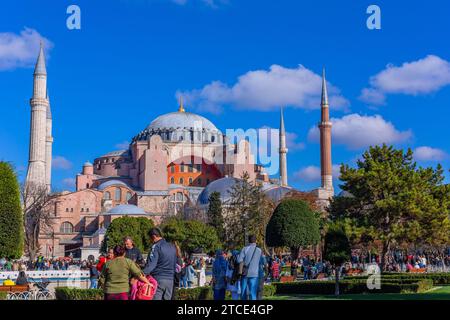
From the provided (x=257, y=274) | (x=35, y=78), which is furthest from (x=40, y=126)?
(x=257, y=274)

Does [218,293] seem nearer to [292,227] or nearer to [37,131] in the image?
[292,227]

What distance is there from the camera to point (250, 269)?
27.5 feet

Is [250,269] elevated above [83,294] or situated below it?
above

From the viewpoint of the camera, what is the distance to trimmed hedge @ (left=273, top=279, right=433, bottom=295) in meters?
13.3

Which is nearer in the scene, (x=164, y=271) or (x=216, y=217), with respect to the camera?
(x=164, y=271)

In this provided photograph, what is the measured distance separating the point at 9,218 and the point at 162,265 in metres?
13.8

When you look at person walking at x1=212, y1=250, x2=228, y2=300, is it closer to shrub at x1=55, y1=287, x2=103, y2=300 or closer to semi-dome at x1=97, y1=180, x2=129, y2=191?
shrub at x1=55, y1=287, x2=103, y2=300

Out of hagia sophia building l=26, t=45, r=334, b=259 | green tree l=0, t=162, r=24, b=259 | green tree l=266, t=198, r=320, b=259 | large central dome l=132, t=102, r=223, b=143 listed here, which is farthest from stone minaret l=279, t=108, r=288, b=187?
green tree l=0, t=162, r=24, b=259

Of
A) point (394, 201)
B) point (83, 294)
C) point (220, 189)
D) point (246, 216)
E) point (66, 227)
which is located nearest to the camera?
point (83, 294)

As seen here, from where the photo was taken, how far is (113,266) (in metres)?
6.33

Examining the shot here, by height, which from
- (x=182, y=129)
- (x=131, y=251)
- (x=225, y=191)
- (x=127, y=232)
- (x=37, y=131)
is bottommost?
(x=131, y=251)

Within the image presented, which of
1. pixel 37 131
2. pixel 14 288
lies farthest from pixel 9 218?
pixel 37 131

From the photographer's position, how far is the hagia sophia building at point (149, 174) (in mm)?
49125
